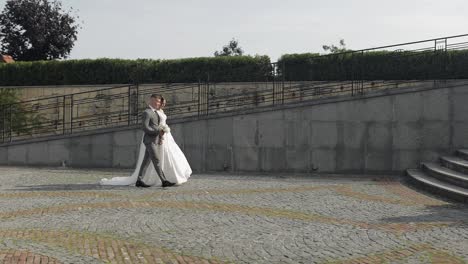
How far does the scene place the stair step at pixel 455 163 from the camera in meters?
11.5

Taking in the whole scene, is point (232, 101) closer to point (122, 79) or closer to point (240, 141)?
point (240, 141)

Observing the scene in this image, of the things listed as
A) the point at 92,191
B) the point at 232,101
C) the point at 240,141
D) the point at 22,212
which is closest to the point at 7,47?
the point at 232,101

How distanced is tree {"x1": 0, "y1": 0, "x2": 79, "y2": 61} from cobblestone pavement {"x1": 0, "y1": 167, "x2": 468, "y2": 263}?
16.8 metres

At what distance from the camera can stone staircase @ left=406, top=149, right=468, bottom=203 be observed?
10.1 metres

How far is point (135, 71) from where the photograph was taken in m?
19.4

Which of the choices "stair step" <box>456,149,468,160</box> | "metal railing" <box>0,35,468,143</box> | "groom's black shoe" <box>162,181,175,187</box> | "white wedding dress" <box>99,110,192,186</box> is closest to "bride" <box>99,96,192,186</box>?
"white wedding dress" <box>99,110,192,186</box>

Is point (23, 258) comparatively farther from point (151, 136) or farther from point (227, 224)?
point (151, 136)

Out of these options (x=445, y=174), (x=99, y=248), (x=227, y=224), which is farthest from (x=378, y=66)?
(x=99, y=248)

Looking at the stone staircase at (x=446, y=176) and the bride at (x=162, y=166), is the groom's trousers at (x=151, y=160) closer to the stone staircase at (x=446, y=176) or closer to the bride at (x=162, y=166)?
the bride at (x=162, y=166)

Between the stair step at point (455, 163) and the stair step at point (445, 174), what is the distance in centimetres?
10

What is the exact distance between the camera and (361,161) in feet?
46.5

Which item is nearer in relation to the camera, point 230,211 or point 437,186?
point 230,211

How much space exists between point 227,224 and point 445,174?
654 centimetres

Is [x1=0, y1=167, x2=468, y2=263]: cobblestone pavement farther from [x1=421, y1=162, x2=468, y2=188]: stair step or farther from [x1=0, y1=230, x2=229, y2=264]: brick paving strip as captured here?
[x1=421, y1=162, x2=468, y2=188]: stair step
